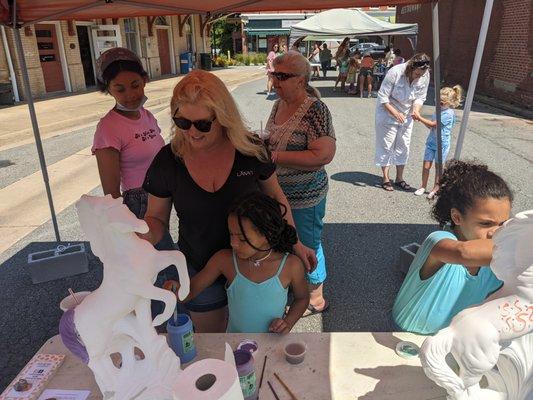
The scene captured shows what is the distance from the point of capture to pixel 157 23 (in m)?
20.4

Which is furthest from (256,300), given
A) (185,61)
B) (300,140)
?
(185,61)

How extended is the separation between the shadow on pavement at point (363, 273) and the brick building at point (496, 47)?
26.2ft

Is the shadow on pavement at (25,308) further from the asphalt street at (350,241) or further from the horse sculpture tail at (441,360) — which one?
the horse sculpture tail at (441,360)

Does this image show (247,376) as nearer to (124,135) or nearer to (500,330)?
(500,330)

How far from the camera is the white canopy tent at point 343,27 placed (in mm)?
11250

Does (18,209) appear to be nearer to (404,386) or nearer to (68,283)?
(68,283)

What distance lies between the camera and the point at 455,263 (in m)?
1.38

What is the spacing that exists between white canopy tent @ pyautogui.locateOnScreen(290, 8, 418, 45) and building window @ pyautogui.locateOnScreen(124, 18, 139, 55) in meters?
9.33

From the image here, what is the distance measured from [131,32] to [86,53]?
10.5ft

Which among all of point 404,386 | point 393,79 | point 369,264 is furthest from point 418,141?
point 404,386

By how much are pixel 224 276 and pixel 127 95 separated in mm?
1152

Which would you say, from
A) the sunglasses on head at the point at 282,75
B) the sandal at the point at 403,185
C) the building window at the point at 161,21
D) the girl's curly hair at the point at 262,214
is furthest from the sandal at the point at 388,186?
the building window at the point at 161,21

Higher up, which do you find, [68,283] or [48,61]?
[48,61]

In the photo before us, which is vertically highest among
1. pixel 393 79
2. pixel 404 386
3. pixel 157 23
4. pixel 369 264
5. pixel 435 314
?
pixel 157 23
